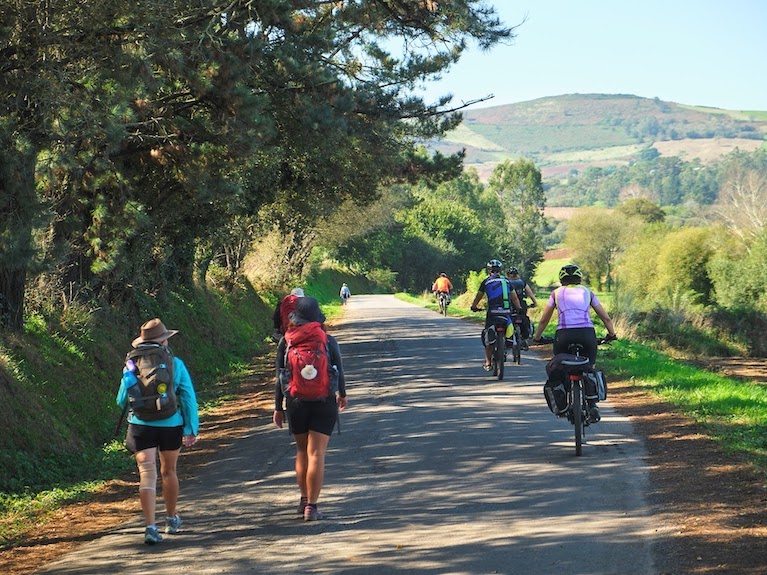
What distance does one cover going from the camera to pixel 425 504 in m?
8.62

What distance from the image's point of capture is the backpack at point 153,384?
26.4 feet

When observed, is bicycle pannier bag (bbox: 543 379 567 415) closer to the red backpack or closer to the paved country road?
the paved country road

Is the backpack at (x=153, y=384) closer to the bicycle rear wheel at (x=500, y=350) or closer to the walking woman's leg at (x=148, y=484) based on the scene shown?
the walking woman's leg at (x=148, y=484)

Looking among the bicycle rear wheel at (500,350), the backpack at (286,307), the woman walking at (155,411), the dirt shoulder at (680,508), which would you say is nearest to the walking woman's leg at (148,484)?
the woman walking at (155,411)

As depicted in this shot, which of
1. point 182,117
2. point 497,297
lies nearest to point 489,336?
point 497,297

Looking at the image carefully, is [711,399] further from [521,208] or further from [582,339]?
[521,208]

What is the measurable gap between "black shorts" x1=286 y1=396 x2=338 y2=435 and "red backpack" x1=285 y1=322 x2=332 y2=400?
0.08 m

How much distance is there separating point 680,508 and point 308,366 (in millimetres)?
3104

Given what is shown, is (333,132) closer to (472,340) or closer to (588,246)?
(472,340)

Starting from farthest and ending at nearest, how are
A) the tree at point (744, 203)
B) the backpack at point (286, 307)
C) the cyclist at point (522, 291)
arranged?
1. the tree at point (744, 203)
2. the cyclist at point (522, 291)
3. the backpack at point (286, 307)

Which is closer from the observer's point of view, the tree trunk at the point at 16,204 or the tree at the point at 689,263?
the tree trunk at the point at 16,204

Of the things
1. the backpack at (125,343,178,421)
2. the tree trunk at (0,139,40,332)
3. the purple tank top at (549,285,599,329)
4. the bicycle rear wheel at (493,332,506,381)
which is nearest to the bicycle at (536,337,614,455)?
the purple tank top at (549,285,599,329)

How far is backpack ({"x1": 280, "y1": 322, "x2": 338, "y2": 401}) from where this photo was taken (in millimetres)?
8391

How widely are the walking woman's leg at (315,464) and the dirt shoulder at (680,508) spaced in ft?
5.96
